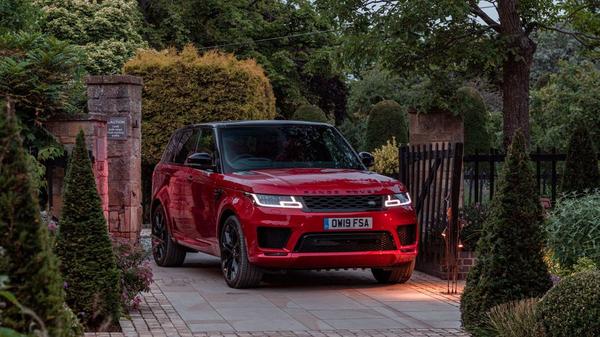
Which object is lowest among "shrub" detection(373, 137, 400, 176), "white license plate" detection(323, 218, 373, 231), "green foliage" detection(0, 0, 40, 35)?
"white license plate" detection(323, 218, 373, 231)

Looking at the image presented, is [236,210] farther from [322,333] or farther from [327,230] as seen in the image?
[322,333]

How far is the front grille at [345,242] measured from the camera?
1120cm

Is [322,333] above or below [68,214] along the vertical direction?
below

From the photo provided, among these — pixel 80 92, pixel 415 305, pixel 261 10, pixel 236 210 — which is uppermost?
pixel 261 10

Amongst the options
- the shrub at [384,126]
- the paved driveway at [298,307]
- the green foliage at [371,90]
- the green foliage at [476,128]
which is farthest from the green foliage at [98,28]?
the paved driveway at [298,307]

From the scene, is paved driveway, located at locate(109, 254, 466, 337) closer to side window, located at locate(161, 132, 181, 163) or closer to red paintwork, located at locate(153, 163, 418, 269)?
red paintwork, located at locate(153, 163, 418, 269)

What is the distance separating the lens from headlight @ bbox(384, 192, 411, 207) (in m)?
11.6

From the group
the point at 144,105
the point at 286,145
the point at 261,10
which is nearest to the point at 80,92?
the point at 286,145

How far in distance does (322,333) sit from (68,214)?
2.21m

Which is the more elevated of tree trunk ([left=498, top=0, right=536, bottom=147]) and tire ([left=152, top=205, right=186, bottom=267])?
tree trunk ([left=498, top=0, right=536, bottom=147])

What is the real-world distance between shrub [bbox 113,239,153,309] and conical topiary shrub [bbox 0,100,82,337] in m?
5.23

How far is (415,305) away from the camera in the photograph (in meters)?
10.5

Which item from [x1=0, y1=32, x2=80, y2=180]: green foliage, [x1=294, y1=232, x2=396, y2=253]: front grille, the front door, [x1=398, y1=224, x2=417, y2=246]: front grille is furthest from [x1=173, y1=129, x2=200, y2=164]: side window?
[x1=398, y1=224, x2=417, y2=246]: front grille

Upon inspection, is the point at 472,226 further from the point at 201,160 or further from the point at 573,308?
the point at 573,308
